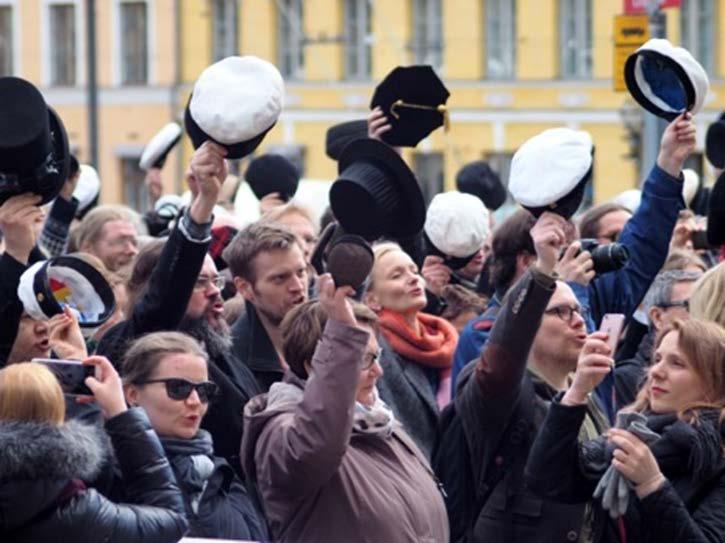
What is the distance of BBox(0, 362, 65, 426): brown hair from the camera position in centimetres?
549

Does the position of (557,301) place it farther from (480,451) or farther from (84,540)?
(84,540)

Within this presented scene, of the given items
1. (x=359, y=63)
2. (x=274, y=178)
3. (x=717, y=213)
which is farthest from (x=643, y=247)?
(x=359, y=63)

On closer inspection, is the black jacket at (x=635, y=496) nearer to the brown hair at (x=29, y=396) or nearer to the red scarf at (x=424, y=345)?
the brown hair at (x=29, y=396)

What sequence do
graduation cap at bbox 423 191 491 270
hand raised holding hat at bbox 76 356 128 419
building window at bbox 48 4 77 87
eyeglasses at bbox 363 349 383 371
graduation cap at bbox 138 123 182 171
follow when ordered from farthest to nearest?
building window at bbox 48 4 77 87 → graduation cap at bbox 138 123 182 171 → graduation cap at bbox 423 191 491 270 → eyeglasses at bbox 363 349 383 371 → hand raised holding hat at bbox 76 356 128 419

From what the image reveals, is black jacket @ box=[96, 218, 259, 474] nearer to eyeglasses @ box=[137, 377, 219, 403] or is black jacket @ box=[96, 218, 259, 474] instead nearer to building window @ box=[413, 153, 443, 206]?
eyeglasses @ box=[137, 377, 219, 403]

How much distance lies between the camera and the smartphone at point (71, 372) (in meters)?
5.86

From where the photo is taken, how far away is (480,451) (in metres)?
6.67

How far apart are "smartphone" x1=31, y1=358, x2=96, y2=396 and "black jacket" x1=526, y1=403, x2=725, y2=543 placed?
53.5 inches

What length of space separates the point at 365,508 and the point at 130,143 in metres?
41.4

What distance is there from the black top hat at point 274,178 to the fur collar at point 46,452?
6.27 metres

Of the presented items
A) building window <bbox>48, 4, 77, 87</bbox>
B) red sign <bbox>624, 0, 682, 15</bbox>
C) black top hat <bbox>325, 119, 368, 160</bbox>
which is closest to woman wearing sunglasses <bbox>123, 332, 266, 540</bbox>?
black top hat <bbox>325, 119, 368, 160</bbox>

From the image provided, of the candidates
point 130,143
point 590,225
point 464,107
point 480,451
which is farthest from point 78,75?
point 480,451

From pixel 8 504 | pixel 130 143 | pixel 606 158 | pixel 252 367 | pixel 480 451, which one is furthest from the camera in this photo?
Result: pixel 130 143

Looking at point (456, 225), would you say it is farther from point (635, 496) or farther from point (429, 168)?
point (429, 168)
